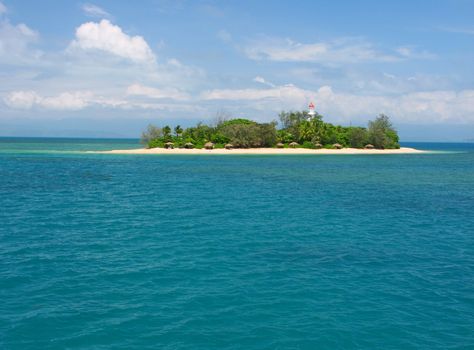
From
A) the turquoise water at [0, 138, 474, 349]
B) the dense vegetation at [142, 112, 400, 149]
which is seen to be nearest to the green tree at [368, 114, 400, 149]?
the dense vegetation at [142, 112, 400, 149]

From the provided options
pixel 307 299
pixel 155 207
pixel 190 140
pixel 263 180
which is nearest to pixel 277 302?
pixel 307 299

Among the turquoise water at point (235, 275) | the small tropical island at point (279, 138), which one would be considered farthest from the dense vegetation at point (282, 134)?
the turquoise water at point (235, 275)

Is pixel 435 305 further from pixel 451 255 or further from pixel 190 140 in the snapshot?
pixel 190 140

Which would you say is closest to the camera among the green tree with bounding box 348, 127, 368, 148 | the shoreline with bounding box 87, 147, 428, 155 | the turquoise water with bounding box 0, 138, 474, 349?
the turquoise water with bounding box 0, 138, 474, 349

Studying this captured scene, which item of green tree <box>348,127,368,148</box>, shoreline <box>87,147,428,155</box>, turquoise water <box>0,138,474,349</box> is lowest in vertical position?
turquoise water <box>0,138,474,349</box>

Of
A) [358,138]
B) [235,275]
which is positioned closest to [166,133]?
[358,138]

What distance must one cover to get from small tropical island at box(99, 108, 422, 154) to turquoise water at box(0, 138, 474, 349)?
92.3 meters

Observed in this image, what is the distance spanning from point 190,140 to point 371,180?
8229 cm

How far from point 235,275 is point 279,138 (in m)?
123

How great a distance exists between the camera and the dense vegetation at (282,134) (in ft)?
424

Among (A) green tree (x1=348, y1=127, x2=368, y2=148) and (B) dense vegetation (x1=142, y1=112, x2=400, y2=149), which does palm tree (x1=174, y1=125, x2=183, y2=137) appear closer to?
(B) dense vegetation (x1=142, y1=112, x2=400, y2=149)

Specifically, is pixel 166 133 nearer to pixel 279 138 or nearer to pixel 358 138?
pixel 279 138

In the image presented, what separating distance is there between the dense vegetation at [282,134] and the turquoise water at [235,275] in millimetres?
95885

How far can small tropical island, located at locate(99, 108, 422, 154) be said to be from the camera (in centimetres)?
12712
